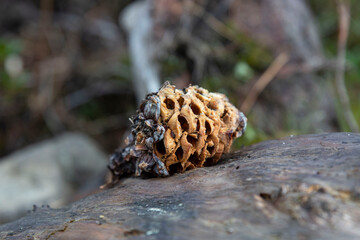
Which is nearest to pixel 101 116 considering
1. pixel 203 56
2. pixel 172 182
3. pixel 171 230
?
pixel 203 56

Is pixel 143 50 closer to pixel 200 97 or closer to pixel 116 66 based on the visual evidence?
pixel 116 66

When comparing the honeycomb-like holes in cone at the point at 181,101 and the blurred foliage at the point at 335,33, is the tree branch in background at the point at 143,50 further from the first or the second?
the blurred foliage at the point at 335,33

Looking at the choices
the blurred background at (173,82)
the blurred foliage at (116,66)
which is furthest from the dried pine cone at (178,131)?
the blurred foliage at (116,66)

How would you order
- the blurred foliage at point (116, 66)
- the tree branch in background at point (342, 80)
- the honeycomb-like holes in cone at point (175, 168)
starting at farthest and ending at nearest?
the blurred foliage at point (116, 66) < the tree branch in background at point (342, 80) < the honeycomb-like holes in cone at point (175, 168)

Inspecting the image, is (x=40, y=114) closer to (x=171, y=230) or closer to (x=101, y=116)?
(x=101, y=116)

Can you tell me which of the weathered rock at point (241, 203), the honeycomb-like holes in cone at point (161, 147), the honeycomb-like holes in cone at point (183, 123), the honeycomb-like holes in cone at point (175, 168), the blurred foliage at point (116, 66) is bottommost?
the weathered rock at point (241, 203)

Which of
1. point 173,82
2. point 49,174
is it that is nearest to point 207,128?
point 173,82

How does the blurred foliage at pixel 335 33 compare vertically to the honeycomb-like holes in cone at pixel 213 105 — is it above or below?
above

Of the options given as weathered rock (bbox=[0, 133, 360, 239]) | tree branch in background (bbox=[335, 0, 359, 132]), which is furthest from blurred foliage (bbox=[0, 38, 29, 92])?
tree branch in background (bbox=[335, 0, 359, 132])
